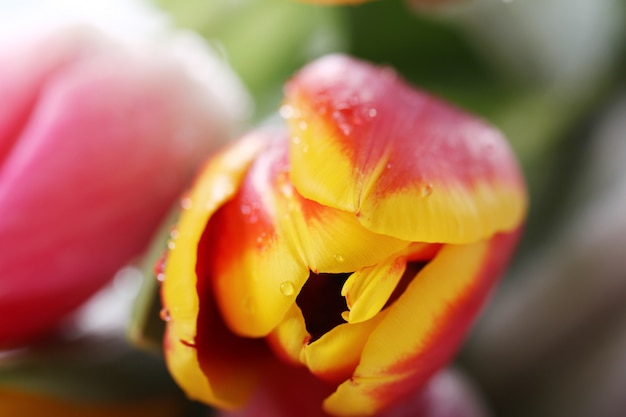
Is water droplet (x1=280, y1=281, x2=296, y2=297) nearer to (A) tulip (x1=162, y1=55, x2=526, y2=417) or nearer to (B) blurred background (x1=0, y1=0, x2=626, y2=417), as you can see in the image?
(A) tulip (x1=162, y1=55, x2=526, y2=417)

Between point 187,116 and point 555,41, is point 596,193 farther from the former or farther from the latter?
point 187,116

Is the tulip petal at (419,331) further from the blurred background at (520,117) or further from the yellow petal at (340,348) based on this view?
the blurred background at (520,117)

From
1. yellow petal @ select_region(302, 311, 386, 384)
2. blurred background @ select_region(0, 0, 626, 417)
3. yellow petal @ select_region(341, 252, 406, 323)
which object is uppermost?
yellow petal @ select_region(341, 252, 406, 323)

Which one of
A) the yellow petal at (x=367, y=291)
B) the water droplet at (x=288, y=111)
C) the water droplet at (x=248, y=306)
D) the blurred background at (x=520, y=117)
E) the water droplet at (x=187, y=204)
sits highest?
the water droplet at (x=288, y=111)

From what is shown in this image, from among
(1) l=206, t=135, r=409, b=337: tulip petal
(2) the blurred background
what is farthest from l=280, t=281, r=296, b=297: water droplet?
(2) the blurred background

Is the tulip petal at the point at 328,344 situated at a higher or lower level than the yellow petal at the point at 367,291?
lower

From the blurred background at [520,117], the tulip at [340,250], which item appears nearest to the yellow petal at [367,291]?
the tulip at [340,250]

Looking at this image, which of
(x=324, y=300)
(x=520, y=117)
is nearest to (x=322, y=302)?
(x=324, y=300)

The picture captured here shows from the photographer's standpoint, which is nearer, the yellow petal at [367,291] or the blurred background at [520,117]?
the yellow petal at [367,291]
